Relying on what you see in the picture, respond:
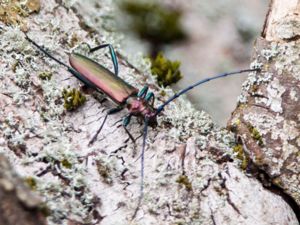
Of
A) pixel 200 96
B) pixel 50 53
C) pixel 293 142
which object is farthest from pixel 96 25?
pixel 200 96

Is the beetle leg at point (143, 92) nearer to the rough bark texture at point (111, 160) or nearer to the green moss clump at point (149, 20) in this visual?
the rough bark texture at point (111, 160)

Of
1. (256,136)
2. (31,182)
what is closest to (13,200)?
(31,182)

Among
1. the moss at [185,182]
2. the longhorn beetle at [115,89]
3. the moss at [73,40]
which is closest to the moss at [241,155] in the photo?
the moss at [185,182]

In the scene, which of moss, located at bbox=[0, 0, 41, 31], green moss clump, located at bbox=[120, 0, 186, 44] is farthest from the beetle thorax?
green moss clump, located at bbox=[120, 0, 186, 44]

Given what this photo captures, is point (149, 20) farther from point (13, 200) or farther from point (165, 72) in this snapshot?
point (13, 200)

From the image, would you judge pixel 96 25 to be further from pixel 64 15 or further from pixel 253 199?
pixel 253 199

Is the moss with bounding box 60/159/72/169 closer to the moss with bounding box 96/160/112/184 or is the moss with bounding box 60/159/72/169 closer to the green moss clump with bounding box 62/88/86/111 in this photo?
the moss with bounding box 96/160/112/184
